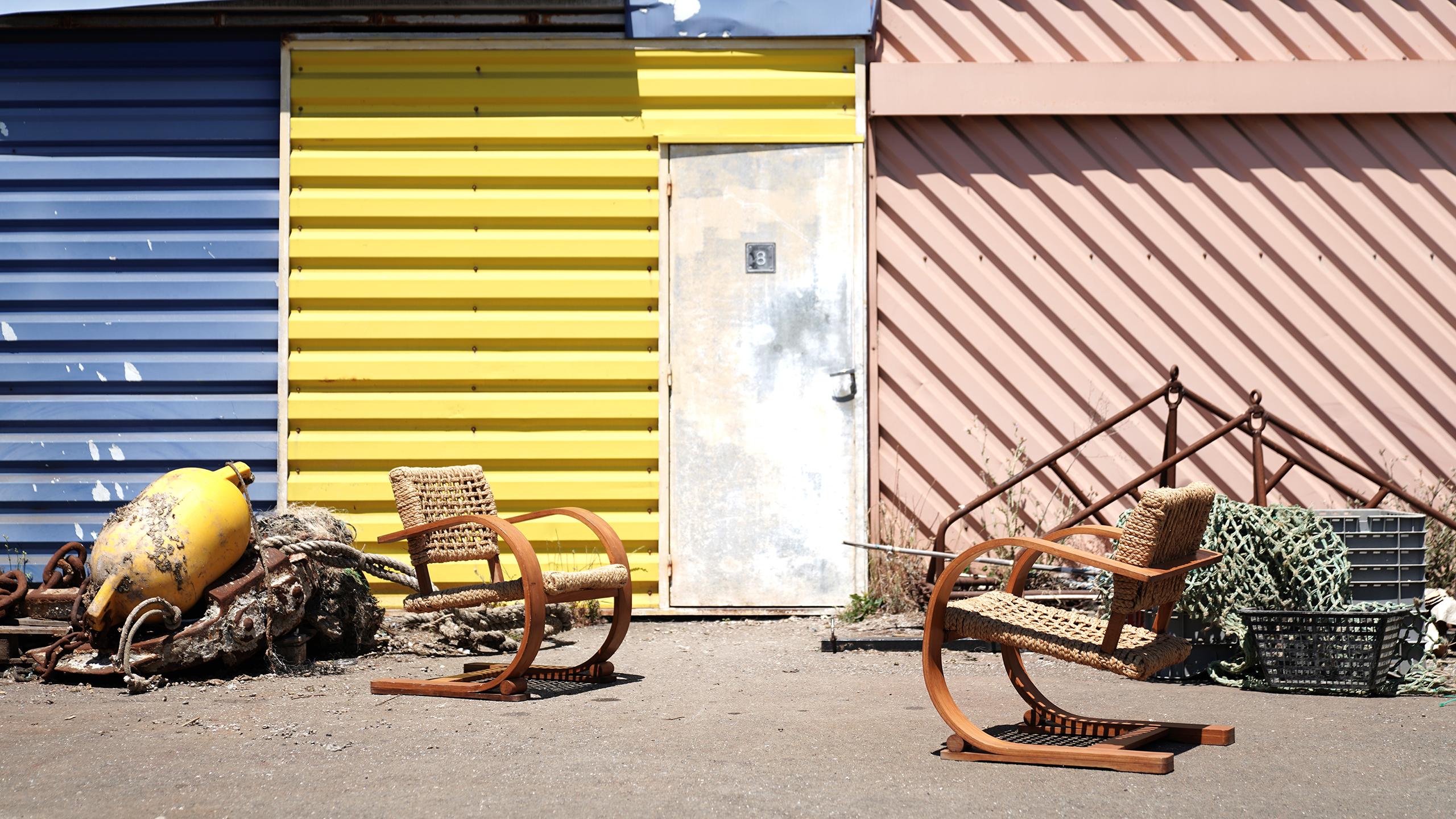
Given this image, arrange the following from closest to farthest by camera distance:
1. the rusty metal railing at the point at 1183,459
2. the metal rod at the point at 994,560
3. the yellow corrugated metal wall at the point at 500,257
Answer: the metal rod at the point at 994,560, the rusty metal railing at the point at 1183,459, the yellow corrugated metal wall at the point at 500,257

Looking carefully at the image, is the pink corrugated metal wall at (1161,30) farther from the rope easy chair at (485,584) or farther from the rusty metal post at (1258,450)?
the rope easy chair at (485,584)

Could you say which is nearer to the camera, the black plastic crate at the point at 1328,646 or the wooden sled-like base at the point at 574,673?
the black plastic crate at the point at 1328,646

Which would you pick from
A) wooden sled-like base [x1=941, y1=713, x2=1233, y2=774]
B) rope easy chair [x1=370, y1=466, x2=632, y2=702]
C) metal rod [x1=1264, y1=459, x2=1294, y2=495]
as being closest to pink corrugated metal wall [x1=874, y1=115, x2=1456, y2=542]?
metal rod [x1=1264, y1=459, x2=1294, y2=495]

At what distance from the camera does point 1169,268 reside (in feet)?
21.4

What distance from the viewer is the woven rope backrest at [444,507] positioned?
4676 mm

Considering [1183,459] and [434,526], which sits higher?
[1183,459]

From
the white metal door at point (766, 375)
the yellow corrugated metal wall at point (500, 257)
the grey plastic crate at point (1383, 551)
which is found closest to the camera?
the grey plastic crate at point (1383, 551)

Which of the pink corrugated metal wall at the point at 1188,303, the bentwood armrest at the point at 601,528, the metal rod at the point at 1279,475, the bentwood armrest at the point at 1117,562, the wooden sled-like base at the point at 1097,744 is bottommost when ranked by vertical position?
the wooden sled-like base at the point at 1097,744

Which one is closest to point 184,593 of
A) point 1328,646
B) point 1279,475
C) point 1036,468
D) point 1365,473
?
point 1036,468

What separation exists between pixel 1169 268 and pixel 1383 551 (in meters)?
2.00

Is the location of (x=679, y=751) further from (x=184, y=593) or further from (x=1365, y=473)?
(x=1365, y=473)

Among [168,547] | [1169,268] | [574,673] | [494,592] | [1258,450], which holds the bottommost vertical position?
[574,673]

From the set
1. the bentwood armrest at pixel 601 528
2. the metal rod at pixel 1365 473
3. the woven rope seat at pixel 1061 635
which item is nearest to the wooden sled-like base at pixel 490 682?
the bentwood armrest at pixel 601 528

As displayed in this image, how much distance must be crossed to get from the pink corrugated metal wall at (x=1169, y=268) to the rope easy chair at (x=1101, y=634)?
2.86 meters
